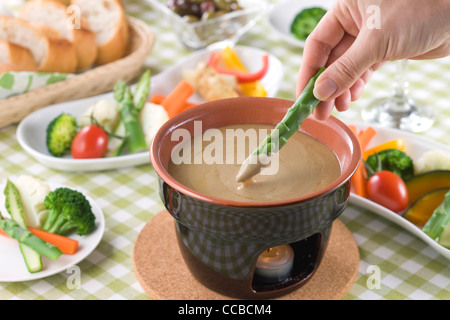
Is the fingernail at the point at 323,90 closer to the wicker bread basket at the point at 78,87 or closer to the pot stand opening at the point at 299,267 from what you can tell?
the pot stand opening at the point at 299,267

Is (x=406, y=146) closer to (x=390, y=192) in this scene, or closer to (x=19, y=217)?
(x=390, y=192)

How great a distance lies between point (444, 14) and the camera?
1.93 meters

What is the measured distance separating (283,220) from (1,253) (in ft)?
3.14

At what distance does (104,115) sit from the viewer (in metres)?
2.72

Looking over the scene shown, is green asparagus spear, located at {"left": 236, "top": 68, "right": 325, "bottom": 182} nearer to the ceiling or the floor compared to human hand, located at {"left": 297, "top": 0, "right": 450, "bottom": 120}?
→ nearer to the floor

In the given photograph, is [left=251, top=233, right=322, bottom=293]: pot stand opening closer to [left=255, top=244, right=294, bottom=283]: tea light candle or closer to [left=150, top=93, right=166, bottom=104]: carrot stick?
[left=255, top=244, right=294, bottom=283]: tea light candle

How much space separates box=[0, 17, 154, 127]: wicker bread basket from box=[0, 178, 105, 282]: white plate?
2.27ft

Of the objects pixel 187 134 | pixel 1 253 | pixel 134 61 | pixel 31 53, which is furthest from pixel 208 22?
pixel 1 253

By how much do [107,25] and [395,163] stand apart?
1.71 metres

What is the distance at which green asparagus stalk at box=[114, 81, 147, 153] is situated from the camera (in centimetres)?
261

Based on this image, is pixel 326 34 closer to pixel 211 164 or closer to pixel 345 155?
pixel 345 155

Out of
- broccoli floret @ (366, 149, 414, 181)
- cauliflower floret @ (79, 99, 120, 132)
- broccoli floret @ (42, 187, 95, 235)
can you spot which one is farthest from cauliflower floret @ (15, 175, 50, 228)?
broccoli floret @ (366, 149, 414, 181)

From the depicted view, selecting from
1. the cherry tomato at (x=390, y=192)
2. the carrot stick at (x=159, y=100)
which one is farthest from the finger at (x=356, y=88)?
the carrot stick at (x=159, y=100)

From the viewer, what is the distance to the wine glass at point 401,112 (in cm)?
286
